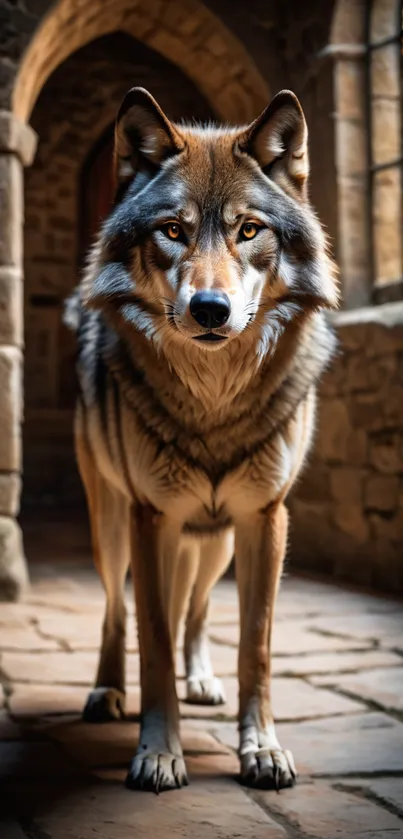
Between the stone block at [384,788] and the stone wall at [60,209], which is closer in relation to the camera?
the stone block at [384,788]

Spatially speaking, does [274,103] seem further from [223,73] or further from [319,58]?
[223,73]

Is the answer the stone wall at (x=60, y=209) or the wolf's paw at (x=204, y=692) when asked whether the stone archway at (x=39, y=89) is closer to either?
the wolf's paw at (x=204, y=692)

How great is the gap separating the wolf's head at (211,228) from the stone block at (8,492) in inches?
97.2

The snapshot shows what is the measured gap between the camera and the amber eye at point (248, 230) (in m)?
2.08

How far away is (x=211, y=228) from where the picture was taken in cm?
203

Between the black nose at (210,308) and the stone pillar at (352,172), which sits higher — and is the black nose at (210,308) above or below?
below

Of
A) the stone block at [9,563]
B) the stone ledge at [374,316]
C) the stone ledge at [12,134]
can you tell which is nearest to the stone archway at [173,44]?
the stone ledge at [12,134]

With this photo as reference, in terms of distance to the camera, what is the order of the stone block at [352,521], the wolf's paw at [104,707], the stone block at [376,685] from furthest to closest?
the stone block at [352,521]
the stone block at [376,685]
the wolf's paw at [104,707]

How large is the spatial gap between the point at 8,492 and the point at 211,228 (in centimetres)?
287

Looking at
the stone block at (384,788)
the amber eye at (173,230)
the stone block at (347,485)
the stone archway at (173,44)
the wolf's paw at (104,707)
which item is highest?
the stone archway at (173,44)

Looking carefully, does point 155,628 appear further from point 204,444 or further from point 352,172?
point 352,172

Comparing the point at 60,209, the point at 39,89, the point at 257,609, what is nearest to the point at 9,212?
the point at 39,89

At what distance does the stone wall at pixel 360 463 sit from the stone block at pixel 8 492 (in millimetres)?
1669

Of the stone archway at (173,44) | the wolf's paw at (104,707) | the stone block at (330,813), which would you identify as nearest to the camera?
the stone block at (330,813)
